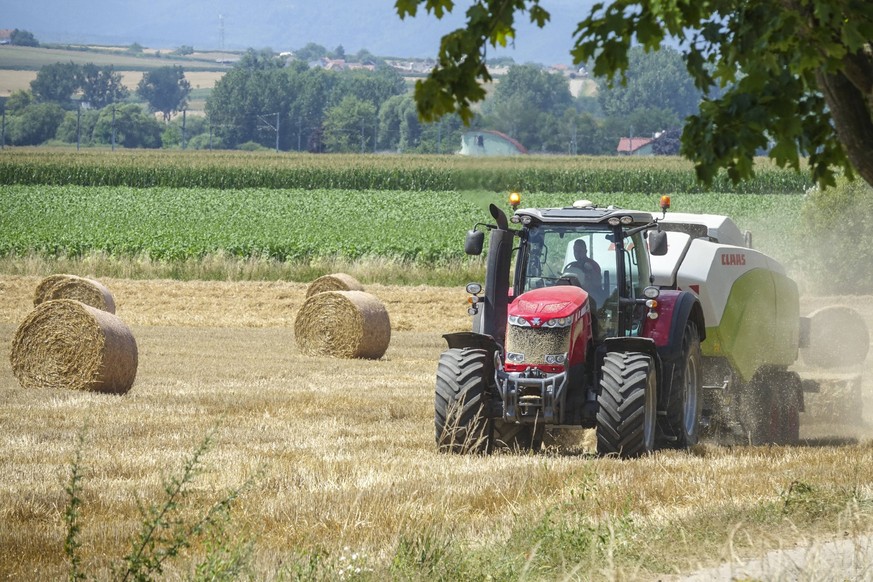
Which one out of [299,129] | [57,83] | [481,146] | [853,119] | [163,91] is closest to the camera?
[853,119]

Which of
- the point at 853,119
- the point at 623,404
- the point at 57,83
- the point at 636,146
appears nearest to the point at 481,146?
the point at 623,404

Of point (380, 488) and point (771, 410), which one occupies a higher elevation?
point (380, 488)

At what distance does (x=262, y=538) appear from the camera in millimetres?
7324

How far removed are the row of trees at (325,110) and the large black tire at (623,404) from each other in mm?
5182

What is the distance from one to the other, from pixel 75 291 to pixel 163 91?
163546 millimetres

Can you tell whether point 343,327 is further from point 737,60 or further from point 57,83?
point 57,83

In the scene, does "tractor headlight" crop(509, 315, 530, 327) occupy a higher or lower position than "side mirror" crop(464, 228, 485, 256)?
lower

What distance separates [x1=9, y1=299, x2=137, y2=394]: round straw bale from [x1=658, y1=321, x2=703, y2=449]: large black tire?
6.12 m

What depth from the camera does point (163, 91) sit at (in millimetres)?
179250

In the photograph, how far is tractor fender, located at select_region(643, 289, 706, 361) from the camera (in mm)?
11281

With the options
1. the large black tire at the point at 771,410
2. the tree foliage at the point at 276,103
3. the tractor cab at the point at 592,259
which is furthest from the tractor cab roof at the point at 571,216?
the tree foliage at the point at 276,103

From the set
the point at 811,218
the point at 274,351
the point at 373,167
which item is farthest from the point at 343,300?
the point at 373,167

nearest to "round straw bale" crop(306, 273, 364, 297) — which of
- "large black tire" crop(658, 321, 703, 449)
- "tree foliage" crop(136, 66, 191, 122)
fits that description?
"large black tire" crop(658, 321, 703, 449)

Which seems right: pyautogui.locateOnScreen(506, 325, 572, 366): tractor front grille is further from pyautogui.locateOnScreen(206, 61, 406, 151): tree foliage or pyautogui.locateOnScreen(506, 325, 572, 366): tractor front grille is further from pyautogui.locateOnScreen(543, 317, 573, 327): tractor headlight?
pyautogui.locateOnScreen(206, 61, 406, 151): tree foliage
